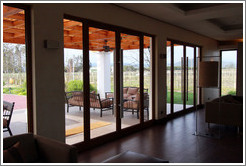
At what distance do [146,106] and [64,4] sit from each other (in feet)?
11.1

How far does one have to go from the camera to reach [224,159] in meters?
3.65

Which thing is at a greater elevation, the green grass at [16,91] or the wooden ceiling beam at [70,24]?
the wooden ceiling beam at [70,24]

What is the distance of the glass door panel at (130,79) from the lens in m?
5.24

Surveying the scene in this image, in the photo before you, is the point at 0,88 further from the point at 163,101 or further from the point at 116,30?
the point at 163,101

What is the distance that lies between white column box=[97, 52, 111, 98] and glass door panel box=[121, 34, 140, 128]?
0.47 meters

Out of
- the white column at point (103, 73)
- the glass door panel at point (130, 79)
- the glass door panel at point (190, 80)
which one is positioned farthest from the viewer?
the glass door panel at point (190, 80)

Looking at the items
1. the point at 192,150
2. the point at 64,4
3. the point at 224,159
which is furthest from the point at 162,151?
the point at 64,4

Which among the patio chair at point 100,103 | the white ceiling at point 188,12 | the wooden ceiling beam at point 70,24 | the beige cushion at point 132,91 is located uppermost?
the white ceiling at point 188,12

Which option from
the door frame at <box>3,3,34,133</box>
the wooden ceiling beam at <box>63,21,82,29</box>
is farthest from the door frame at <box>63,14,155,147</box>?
the door frame at <box>3,3,34,133</box>

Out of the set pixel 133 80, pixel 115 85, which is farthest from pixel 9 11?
pixel 133 80

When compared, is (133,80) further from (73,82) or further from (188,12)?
(188,12)

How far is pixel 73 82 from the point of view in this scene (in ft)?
13.3

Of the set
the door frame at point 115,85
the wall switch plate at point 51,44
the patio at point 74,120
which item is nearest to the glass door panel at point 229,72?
the door frame at point 115,85

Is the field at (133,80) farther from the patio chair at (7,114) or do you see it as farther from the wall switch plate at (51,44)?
the wall switch plate at (51,44)
